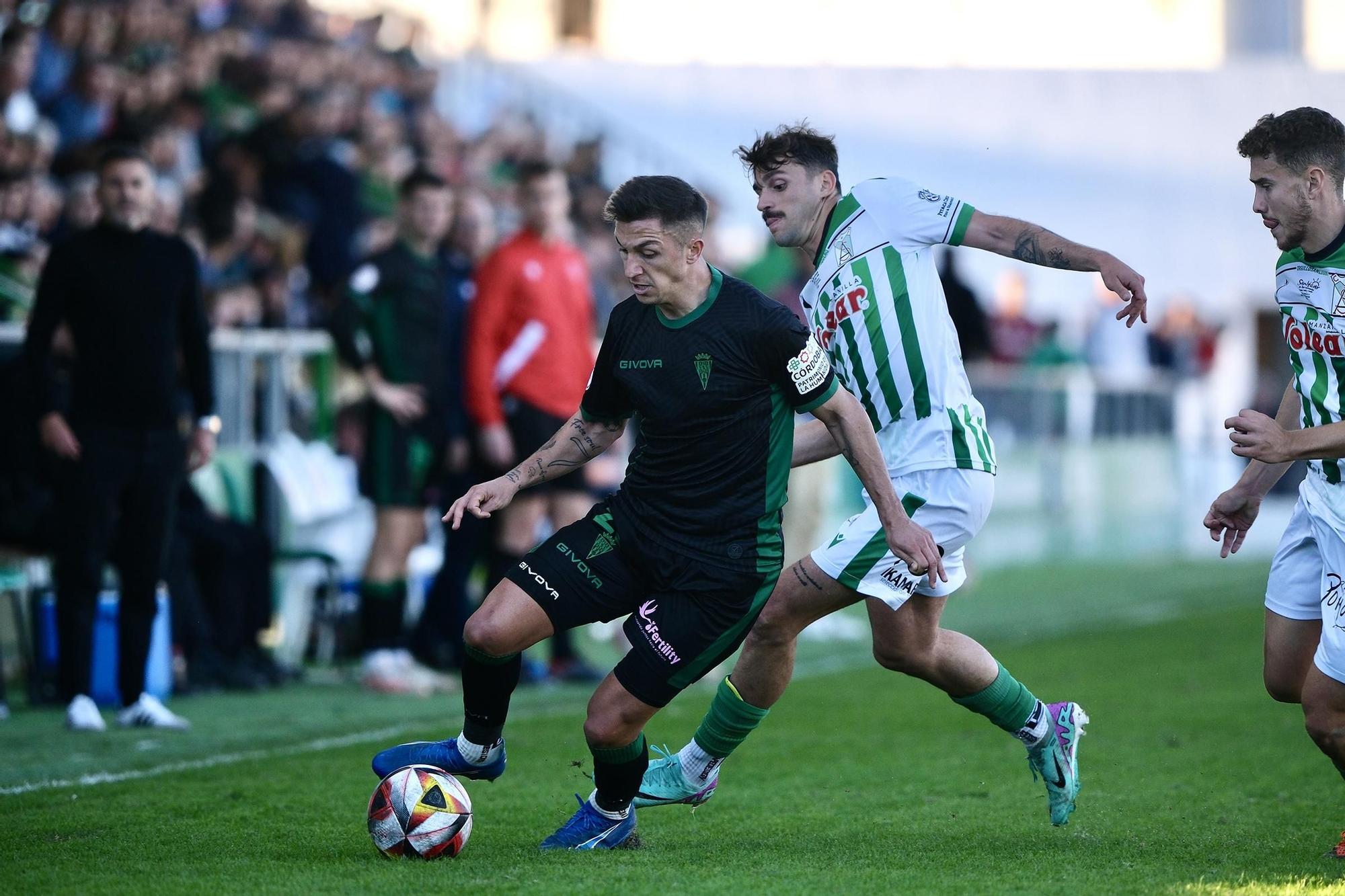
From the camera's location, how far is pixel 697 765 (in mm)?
5641

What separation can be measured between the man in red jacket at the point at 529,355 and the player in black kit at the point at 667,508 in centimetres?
425

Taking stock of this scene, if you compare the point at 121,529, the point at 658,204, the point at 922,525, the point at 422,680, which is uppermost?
the point at 658,204

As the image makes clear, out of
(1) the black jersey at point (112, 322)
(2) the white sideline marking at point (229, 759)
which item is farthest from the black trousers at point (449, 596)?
(1) the black jersey at point (112, 322)

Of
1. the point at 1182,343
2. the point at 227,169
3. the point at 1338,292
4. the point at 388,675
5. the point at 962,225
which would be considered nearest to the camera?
the point at 1338,292

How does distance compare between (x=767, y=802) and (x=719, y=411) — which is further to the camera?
(x=767, y=802)

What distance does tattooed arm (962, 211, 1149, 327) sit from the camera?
509 centimetres

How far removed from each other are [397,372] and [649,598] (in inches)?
183

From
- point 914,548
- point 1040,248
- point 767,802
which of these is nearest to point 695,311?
point 914,548

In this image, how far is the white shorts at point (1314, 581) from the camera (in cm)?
488

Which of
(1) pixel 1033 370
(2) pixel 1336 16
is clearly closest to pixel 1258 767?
(1) pixel 1033 370

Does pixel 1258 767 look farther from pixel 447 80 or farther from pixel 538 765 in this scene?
pixel 447 80

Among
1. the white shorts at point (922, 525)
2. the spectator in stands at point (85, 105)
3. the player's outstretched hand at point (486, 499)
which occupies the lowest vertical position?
the white shorts at point (922, 525)

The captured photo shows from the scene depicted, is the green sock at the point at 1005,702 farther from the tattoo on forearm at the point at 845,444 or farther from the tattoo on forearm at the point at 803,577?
the tattoo on forearm at the point at 845,444

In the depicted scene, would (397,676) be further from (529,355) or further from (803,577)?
(803,577)
